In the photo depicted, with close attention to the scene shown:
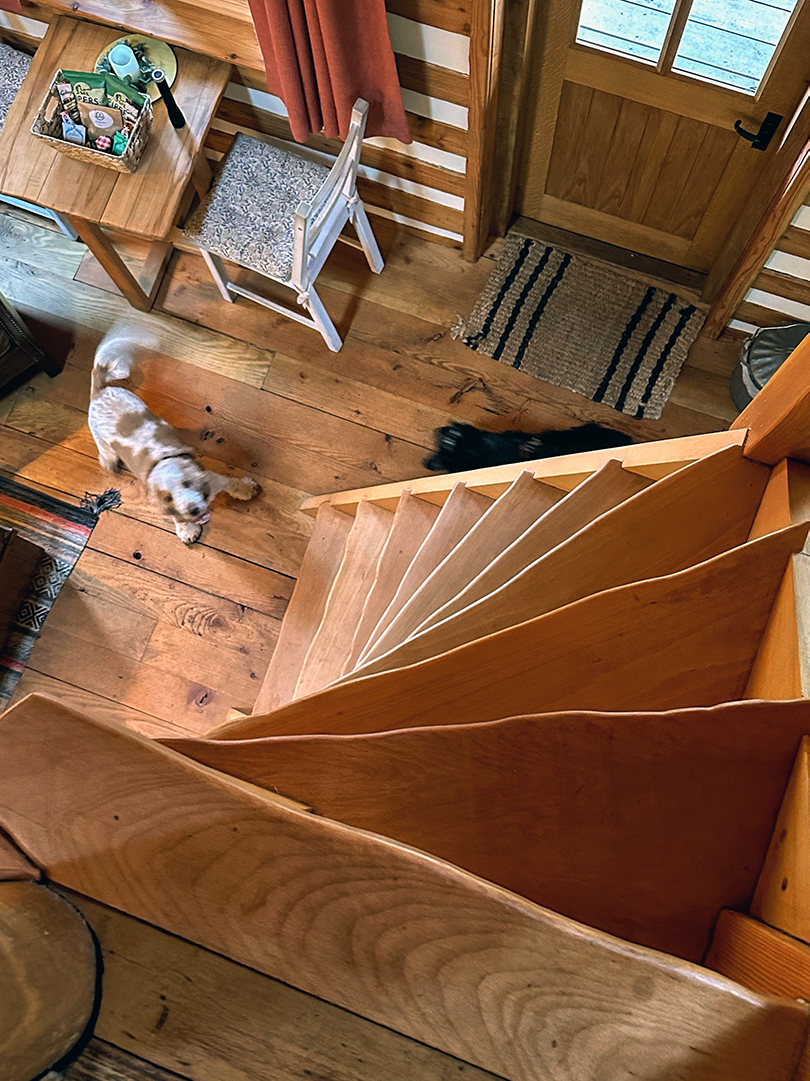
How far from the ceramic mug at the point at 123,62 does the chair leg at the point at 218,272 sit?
54cm

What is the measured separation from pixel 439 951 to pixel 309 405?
2655mm

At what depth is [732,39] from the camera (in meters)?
2.03

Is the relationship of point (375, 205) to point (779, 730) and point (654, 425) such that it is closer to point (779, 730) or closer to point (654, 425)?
point (654, 425)

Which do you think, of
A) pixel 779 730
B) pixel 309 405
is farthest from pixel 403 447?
pixel 779 730

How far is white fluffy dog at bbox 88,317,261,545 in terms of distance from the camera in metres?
2.75

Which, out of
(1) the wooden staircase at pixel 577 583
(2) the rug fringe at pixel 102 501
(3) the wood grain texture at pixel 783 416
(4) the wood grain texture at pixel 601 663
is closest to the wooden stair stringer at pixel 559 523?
(1) the wooden staircase at pixel 577 583

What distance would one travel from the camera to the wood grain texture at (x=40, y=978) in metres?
0.36

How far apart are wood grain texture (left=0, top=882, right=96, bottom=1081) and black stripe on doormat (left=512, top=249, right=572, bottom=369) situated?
2701mm

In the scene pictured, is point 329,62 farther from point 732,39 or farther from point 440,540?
point 440,540

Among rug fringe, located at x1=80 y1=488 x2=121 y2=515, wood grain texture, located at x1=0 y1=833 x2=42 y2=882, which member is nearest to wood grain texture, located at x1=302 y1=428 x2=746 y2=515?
rug fringe, located at x1=80 y1=488 x2=121 y2=515

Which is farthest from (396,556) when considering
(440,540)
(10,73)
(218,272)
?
(10,73)

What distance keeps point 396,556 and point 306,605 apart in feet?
1.79

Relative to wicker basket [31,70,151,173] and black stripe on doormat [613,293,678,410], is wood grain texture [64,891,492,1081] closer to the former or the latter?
wicker basket [31,70,151,173]

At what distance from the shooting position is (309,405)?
9.66 ft
